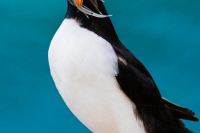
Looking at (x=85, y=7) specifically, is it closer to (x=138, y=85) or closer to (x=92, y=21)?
(x=92, y=21)

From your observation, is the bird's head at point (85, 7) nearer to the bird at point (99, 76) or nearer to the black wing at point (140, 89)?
the bird at point (99, 76)

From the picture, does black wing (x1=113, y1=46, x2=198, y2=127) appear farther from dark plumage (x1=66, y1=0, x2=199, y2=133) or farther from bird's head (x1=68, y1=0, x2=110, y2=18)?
bird's head (x1=68, y1=0, x2=110, y2=18)

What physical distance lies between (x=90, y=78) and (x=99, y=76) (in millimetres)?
27

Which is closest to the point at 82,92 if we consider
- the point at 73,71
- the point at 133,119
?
the point at 73,71

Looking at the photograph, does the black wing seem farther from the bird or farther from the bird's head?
the bird's head

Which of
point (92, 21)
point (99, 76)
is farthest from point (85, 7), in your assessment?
point (99, 76)

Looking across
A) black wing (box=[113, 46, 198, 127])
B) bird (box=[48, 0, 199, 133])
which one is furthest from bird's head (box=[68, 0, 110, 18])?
black wing (box=[113, 46, 198, 127])

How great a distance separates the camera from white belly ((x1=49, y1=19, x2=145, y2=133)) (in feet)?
2.54

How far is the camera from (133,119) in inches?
33.4

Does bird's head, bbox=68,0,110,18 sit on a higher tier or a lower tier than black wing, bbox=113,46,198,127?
higher

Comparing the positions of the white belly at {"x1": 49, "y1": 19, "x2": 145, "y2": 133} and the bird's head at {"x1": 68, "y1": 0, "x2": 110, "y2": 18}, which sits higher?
the bird's head at {"x1": 68, "y1": 0, "x2": 110, "y2": 18}

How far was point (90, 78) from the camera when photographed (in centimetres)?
77

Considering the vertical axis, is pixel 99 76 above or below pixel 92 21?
below

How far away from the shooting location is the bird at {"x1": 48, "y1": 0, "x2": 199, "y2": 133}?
2.55 ft
